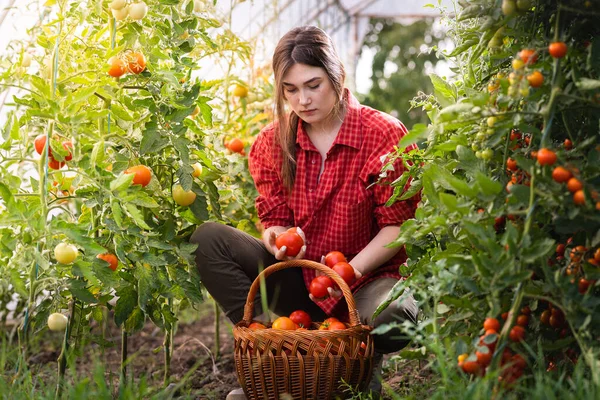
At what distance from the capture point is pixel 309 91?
2219 millimetres

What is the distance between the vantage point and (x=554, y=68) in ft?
4.75

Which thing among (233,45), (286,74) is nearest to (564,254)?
(286,74)

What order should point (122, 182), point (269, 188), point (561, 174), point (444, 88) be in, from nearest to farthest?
point (561, 174)
point (122, 182)
point (444, 88)
point (269, 188)

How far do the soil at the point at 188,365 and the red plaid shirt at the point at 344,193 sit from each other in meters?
0.30

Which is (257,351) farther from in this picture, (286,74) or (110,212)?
(286,74)

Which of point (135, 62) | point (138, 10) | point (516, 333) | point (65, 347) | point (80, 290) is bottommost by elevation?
point (516, 333)

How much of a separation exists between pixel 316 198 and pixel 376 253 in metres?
0.27

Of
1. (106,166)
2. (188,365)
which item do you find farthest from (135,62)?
(188,365)

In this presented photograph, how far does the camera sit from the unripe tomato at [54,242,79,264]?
1772mm

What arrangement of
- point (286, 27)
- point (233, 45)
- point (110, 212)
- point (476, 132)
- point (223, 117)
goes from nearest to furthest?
point (476, 132) → point (110, 212) → point (233, 45) → point (223, 117) → point (286, 27)

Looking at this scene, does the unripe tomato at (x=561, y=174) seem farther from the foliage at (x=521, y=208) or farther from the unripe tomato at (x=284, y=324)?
the unripe tomato at (x=284, y=324)

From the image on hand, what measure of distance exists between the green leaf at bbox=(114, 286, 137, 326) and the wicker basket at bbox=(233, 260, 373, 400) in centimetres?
31

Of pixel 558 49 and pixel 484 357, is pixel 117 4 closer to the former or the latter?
pixel 558 49

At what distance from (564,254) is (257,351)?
781 millimetres
